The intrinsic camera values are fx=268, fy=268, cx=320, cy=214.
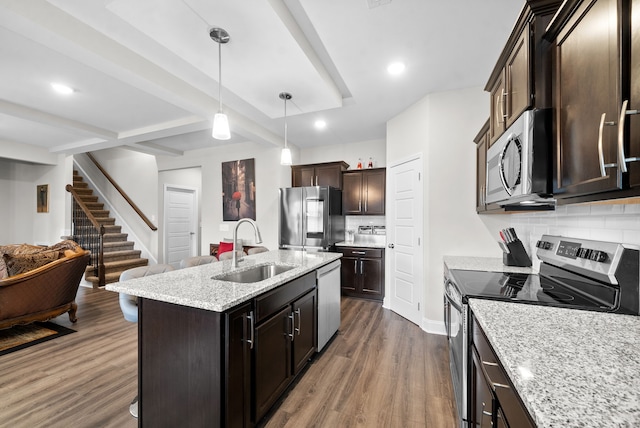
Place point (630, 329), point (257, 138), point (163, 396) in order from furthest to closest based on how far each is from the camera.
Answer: point (257, 138) → point (163, 396) → point (630, 329)

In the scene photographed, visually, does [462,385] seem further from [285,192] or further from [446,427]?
[285,192]

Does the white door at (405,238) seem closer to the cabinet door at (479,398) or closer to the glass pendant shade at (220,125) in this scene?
the cabinet door at (479,398)

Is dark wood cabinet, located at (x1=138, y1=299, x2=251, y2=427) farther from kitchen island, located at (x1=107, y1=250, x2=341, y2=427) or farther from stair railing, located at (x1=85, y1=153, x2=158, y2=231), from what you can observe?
stair railing, located at (x1=85, y1=153, x2=158, y2=231)

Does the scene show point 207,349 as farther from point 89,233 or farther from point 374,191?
point 89,233

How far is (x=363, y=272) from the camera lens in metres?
4.34

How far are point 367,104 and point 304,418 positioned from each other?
3232 mm

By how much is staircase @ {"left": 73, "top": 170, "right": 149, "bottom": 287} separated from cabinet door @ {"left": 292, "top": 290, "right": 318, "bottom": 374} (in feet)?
15.1

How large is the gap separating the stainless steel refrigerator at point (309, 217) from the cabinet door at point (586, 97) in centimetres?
332

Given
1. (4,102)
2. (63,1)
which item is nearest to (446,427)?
(63,1)

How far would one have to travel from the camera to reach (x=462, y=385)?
1.53 meters

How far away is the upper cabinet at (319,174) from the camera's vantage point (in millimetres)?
4770

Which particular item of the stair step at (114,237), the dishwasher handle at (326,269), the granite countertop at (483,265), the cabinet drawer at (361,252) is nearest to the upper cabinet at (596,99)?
the granite countertop at (483,265)

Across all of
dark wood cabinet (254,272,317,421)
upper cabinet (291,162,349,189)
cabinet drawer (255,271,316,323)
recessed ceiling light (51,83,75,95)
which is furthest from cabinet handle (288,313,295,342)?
recessed ceiling light (51,83,75,95)

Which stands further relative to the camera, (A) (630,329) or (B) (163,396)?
(B) (163,396)
